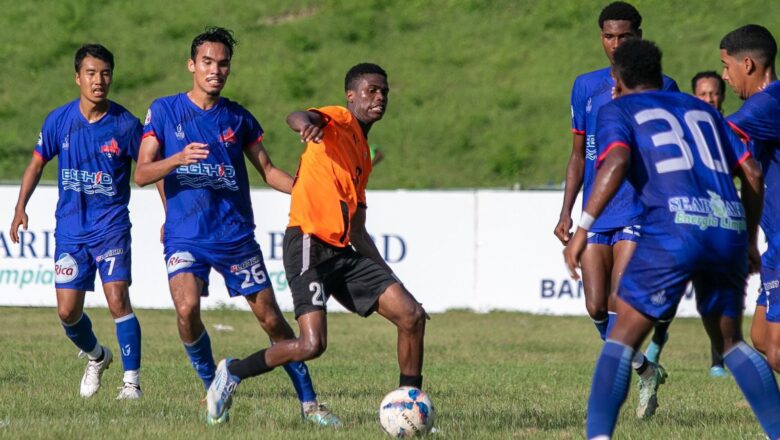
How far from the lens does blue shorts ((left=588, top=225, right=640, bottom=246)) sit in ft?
27.5

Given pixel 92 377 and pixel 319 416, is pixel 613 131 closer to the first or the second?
pixel 319 416

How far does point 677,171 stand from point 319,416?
2868 mm

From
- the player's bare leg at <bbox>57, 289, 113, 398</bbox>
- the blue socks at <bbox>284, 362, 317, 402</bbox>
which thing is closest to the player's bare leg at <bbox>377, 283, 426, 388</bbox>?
the blue socks at <bbox>284, 362, 317, 402</bbox>

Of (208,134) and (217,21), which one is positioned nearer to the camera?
(208,134)

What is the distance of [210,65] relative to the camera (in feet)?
27.2

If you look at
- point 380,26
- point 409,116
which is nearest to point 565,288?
point 409,116

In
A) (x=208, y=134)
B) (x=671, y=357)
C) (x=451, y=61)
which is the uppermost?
(x=451, y=61)

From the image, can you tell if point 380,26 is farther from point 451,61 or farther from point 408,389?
point 408,389

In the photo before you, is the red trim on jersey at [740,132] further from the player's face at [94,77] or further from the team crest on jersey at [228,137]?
the player's face at [94,77]

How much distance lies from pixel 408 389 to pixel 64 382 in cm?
392

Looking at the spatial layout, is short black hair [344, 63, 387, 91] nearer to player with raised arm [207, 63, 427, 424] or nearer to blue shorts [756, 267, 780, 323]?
player with raised arm [207, 63, 427, 424]

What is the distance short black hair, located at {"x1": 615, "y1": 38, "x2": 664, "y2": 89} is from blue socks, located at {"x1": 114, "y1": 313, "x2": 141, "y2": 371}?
453cm

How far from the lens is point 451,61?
30703 millimetres

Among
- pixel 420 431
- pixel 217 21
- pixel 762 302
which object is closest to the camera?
pixel 420 431
